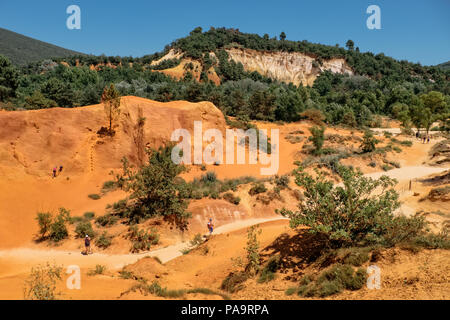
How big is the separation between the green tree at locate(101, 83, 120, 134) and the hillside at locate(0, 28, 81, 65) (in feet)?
277

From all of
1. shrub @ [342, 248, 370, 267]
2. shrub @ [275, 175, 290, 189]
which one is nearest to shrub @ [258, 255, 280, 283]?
shrub @ [342, 248, 370, 267]

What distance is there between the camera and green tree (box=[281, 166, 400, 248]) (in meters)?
7.45

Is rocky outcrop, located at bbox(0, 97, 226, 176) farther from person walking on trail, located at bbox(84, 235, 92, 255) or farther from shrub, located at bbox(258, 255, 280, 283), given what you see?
shrub, located at bbox(258, 255, 280, 283)

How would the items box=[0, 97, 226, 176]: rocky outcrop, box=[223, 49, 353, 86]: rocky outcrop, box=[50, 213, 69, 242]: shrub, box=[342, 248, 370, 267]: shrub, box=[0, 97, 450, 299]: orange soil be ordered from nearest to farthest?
box=[342, 248, 370, 267]: shrub < box=[0, 97, 450, 299]: orange soil < box=[50, 213, 69, 242]: shrub < box=[0, 97, 226, 176]: rocky outcrop < box=[223, 49, 353, 86]: rocky outcrop

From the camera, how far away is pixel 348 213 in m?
7.74

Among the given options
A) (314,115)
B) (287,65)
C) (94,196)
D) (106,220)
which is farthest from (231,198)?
(287,65)

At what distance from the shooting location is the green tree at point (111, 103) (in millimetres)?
17641

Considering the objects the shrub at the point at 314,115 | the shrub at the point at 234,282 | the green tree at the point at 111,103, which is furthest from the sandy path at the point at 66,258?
the shrub at the point at 314,115

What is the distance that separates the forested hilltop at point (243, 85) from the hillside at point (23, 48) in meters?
37.8

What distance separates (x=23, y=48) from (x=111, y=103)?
107 meters

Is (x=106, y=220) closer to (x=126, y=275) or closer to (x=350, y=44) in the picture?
(x=126, y=275)

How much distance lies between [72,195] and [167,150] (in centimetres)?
640

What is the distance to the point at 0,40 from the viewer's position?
94438 mm
